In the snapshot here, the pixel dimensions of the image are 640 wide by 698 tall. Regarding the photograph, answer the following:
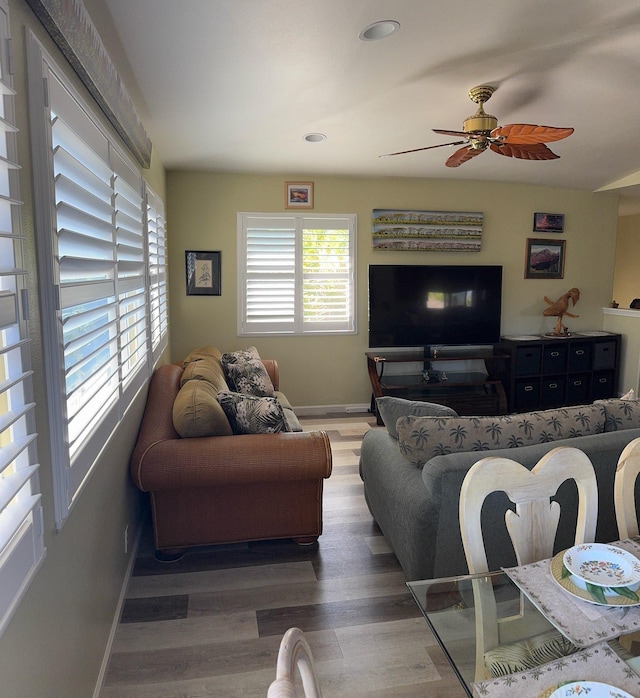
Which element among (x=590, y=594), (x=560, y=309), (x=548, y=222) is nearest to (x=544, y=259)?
(x=548, y=222)

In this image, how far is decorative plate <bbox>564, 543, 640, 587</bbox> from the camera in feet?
4.30

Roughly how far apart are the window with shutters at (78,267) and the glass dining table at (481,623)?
1.08 meters

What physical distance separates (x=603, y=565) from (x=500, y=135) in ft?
7.87

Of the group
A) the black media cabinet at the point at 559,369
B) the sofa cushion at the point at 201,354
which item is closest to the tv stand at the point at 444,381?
the black media cabinet at the point at 559,369

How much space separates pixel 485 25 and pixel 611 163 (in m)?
3.16

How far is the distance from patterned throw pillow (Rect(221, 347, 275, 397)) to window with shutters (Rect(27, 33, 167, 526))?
4.87ft

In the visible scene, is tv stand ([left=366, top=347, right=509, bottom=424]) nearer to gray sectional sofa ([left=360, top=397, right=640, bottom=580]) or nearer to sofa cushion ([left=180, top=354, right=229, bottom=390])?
sofa cushion ([left=180, top=354, right=229, bottom=390])

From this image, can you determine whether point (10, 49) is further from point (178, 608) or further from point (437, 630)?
point (178, 608)

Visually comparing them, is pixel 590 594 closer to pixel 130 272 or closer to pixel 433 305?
pixel 130 272

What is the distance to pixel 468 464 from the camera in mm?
2150

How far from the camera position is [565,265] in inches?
233

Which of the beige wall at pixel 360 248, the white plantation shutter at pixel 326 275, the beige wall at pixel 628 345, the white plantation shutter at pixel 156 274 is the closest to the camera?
A: the white plantation shutter at pixel 156 274

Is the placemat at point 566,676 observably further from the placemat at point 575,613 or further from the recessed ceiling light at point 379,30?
the recessed ceiling light at point 379,30

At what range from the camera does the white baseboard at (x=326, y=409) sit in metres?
5.45
